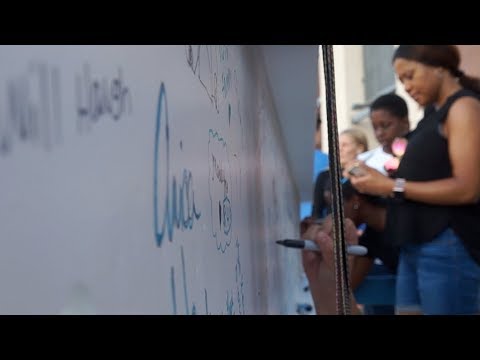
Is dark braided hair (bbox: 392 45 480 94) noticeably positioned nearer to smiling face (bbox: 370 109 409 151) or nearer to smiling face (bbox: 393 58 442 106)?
smiling face (bbox: 393 58 442 106)

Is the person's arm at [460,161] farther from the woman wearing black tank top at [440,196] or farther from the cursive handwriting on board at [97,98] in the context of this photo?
the cursive handwriting on board at [97,98]

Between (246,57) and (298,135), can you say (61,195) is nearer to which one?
(246,57)

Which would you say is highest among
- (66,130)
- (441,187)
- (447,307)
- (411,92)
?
(411,92)

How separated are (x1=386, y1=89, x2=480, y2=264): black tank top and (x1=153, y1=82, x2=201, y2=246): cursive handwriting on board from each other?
1.13 meters

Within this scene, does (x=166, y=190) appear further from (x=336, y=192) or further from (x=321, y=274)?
(x=321, y=274)

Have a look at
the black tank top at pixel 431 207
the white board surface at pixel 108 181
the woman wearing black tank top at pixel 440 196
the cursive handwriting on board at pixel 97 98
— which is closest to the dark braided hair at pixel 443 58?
the woman wearing black tank top at pixel 440 196

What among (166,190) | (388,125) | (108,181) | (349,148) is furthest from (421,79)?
(108,181)

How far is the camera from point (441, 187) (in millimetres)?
1502

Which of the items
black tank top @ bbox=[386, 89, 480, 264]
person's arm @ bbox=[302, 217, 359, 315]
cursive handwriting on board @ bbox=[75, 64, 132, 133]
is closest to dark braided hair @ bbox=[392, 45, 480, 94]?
black tank top @ bbox=[386, 89, 480, 264]

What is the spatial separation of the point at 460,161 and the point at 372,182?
26cm
